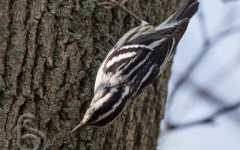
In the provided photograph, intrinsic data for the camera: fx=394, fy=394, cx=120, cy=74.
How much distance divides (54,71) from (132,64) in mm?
766

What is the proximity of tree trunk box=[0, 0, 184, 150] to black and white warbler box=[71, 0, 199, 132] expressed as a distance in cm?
11

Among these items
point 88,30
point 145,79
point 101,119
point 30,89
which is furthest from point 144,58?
point 30,89

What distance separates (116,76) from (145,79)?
24 cm

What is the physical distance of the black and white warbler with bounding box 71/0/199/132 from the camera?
274cm

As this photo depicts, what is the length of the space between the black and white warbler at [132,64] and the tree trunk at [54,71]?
0.11 m

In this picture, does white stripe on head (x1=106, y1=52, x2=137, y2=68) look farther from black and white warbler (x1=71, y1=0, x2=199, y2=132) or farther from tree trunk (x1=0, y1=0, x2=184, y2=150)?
tree trunk (x1=0, y1=0, x2=184, y2=150)

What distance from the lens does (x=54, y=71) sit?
277cm

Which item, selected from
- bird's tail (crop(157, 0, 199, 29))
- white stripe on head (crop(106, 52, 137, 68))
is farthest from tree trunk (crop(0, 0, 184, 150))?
A: bird's tail (crop(157, 0, 199, 29))

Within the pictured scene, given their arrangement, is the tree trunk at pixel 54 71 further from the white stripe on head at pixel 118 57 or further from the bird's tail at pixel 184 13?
the bird's tail at pixel 184 13

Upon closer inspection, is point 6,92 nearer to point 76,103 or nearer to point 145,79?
point 76,103

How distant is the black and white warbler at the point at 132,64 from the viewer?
8.99ft

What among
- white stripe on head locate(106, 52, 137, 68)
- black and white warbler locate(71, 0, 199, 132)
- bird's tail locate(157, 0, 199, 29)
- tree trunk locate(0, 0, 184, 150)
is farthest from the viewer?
bird's tail locate(157, 0, 199, 29)

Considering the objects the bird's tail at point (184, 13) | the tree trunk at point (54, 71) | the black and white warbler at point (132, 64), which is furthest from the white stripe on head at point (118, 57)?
the bird's tail at point (184, 13)

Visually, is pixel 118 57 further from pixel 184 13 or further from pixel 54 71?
pixel 184 13
